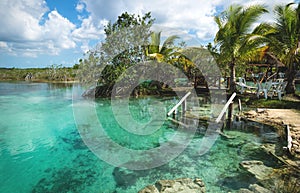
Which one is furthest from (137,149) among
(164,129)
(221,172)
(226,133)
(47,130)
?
(47,130)

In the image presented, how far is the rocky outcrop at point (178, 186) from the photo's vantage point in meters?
3.48

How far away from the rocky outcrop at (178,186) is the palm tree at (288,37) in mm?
8604

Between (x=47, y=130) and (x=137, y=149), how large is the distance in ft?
13.0

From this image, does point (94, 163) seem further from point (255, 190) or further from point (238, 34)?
point (238, 34)

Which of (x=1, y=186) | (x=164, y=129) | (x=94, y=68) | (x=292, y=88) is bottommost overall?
(x=1, y=186)

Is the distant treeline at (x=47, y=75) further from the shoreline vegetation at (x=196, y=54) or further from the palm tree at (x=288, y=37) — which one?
the palm tree at (x=288, y=37)

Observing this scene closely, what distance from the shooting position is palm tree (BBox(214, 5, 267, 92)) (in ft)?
34.0

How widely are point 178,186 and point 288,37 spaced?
9.85 meters

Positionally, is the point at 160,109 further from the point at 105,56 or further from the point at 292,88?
the point at 292,88

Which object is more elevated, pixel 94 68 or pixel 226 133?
pixel 94 68

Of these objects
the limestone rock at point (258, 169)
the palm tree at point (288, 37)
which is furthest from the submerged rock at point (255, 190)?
the palm tree at point (288, 37)

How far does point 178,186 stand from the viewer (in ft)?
11.9

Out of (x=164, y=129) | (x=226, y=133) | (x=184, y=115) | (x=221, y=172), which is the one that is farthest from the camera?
(x=184, y=115)

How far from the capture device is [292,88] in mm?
10445
